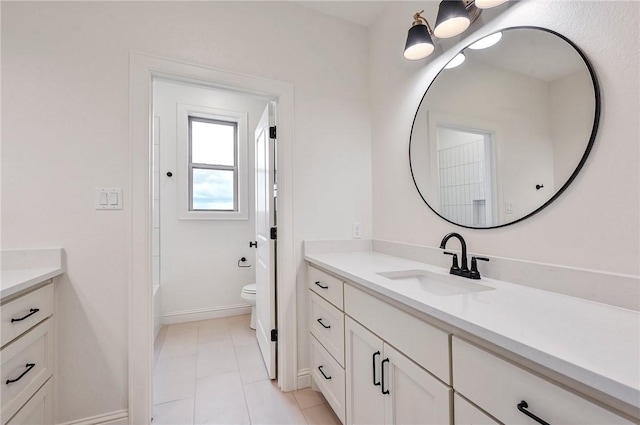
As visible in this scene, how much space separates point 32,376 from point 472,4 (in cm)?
264

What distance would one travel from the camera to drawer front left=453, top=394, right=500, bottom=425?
67 centimetres

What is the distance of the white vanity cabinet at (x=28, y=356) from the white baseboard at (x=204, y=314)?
5.09 feet

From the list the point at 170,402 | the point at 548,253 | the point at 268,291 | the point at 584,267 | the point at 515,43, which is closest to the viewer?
the point at 584,267

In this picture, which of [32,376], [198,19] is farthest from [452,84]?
[32,376]

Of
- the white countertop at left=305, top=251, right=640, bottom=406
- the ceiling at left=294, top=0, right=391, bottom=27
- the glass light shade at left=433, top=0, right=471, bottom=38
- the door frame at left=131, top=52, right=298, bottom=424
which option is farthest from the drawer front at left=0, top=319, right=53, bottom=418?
the ceiling at left=294, top=0, right=391, bottom=27

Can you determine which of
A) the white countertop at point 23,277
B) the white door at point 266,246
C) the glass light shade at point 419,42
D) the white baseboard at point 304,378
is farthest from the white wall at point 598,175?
the white countertop at point 23,277

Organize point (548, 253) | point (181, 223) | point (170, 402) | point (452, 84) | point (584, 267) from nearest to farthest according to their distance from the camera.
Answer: point (584, 267) → point (548, 253) → point (452, 84) → point (170, 402) → point (181, 223)

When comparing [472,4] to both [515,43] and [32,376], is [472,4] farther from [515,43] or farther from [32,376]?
[32,376]

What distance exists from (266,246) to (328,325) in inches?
29.4

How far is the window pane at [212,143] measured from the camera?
10.3 feet

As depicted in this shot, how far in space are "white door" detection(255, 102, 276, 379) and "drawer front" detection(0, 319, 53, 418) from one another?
1149 mm

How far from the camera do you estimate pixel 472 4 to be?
50.2 inches

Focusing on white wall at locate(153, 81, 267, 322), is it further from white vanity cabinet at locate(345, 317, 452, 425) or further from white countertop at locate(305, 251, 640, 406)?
white countertop at locate(305, 251, 640, 406)

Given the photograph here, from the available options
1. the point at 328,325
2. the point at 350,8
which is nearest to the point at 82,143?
the point at 328,325
